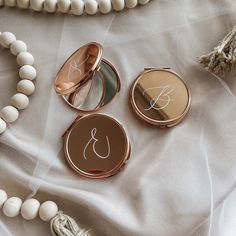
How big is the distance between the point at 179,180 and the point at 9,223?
0.24m

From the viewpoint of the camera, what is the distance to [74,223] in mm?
579

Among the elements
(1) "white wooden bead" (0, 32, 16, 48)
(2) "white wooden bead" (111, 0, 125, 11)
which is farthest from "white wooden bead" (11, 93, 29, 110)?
(2) "white wooden bead" (111, 0, 125, 11)

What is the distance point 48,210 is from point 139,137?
0.16m

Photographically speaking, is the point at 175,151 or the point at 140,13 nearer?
the point at 175,151

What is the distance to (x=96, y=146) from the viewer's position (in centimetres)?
62

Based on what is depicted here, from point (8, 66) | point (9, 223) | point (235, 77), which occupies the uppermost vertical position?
point (235, 77)

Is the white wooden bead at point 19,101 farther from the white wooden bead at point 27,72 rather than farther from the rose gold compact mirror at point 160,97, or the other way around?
the rose gold compact mirror at point 160,97

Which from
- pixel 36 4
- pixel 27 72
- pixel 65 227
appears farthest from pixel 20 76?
pixel 65 227

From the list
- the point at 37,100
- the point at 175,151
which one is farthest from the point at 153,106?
the point at 37,100

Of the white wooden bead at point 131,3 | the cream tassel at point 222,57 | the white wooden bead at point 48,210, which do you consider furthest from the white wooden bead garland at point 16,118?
the cream tassel at point 222,57

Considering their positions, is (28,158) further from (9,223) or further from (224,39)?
(224,39)

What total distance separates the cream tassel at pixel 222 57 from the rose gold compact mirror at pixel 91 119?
0.14 m

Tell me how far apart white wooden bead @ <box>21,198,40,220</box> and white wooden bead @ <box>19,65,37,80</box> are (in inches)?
7.8

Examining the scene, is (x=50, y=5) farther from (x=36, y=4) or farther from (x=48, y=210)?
(x=48, y=210)
